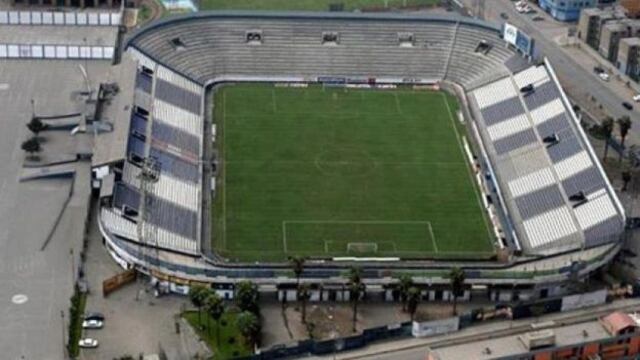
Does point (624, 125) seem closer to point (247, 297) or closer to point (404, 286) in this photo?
point (404, 286)

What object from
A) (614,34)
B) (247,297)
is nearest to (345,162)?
(247,297)

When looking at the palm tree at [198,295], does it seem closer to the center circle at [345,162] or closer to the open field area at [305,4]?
the center circle at [345,162]

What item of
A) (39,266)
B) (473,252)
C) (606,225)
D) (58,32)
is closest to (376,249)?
(473,252)

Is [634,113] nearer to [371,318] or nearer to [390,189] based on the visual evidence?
[390,189]

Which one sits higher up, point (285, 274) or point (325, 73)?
point (325, 73)

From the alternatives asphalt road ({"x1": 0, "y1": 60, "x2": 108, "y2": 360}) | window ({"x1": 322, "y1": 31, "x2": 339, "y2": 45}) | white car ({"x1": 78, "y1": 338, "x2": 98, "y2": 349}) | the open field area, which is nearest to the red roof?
white car ({"x1": 78, "y1": 338, "x2": 98, "y2": 349})

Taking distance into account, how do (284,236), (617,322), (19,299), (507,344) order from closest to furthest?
(507,344) < (617,322) < (19,299) < (284,236)

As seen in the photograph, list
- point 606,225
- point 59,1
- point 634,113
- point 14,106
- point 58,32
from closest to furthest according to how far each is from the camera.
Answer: point 606,225 → point 14,106 → point 634,113 → point 58,32 → point 59,1

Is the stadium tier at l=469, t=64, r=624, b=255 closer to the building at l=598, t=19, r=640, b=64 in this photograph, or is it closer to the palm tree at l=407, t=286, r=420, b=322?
the palm tree at l=407, t=286, r=420, b=322
